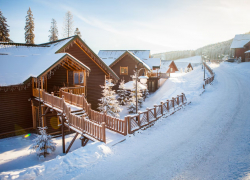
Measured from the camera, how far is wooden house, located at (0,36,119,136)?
1535 cm

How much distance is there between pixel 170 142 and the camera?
33.7 feet

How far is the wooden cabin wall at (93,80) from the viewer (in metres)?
19.7

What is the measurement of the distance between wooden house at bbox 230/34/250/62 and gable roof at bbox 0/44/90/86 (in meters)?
59.2

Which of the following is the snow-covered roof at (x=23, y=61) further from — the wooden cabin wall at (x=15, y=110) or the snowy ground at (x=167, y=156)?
the snowy ground at (x=167, y=156)

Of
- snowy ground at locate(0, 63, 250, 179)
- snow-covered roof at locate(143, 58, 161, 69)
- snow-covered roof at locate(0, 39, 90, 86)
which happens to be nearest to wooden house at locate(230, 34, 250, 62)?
snow-covered roof at locate(143, 58, 161, 69)

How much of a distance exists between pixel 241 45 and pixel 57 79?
6258 centimetres

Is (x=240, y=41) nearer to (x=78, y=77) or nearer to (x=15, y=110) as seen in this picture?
(x=78, y=77)

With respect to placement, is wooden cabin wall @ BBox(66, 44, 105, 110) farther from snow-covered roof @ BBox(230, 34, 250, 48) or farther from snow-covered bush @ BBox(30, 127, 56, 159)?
snow-covered roof @ BBox(230, 34, 250, 48)

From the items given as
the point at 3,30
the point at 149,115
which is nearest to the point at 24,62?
the point at 149,115

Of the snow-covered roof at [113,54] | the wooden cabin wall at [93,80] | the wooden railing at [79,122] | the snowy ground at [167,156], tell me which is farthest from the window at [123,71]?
the snowy ground at [167,156]

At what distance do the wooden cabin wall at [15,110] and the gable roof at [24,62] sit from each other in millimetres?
1741

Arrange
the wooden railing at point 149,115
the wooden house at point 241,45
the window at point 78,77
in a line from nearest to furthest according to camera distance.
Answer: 1. the wooden railing at point 149,115
2. the window at point 78,77
3. the wooden house at point 241,45

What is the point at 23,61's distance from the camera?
1788 cm

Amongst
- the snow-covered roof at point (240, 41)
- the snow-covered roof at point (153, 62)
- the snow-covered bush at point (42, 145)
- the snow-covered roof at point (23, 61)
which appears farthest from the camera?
the snow-covered roof at point (240, 41)
